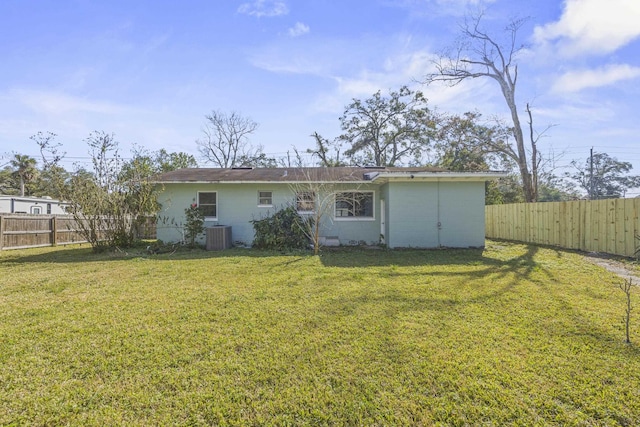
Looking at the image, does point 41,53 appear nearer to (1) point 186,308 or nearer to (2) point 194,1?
(2) point 194,1

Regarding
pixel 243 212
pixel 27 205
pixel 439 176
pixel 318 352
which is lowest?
pixel 318 352

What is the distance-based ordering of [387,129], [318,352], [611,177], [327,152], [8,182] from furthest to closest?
1. [611,177]
2. [8,182]
3. [327,152]
4. [387,129]
5. [318,352]

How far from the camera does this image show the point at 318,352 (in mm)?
2994

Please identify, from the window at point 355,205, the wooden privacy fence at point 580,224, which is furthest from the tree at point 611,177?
the window at point 355,205

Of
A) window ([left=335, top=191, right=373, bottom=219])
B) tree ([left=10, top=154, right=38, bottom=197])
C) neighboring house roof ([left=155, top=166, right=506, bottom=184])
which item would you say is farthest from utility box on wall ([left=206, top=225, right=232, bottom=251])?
tree ([left=10, top=154, right=38, bottom=197])

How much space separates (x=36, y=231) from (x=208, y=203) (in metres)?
7.37

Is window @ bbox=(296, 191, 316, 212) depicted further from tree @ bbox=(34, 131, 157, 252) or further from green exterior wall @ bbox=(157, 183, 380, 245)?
tree @ bbox=(34, 131, 157, 252)

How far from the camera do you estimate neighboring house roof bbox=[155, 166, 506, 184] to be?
9.66 meters

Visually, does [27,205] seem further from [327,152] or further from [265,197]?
[327,152]

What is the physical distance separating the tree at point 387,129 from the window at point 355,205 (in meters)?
14.6

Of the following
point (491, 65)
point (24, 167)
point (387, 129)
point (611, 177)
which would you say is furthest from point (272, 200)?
point (611, 177)

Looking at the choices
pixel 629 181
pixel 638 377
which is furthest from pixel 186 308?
pixel 629 181

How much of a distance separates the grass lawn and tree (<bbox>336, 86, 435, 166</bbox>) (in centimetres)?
2082

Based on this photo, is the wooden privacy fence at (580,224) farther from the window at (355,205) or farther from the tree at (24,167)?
the tree at (24,167)
